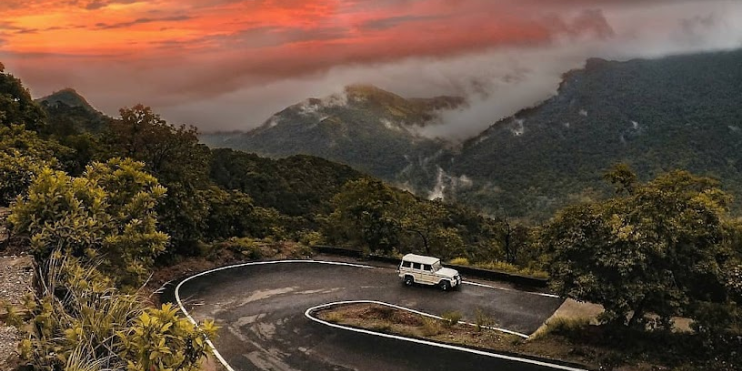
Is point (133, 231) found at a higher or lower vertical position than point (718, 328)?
higher

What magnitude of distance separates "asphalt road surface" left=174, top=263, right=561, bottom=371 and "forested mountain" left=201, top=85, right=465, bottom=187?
3639 inches

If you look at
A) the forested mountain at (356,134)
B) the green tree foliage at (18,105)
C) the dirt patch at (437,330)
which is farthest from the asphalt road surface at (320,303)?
the forested mountain at (356,134)

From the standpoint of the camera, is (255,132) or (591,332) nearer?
(591,332)

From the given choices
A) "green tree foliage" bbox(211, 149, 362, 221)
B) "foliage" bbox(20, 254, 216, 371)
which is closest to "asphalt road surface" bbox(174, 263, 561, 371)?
"foliage" bbox(20, 254, 216, 371)

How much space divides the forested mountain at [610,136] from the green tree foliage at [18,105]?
63.9 m

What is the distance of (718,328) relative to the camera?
1455 cm

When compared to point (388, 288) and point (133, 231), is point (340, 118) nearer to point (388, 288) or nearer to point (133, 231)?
point (388, 288)

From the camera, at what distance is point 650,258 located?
594 inches

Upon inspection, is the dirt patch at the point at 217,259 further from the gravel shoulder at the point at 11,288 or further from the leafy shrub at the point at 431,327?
the leafy shrub at the point at 431,327

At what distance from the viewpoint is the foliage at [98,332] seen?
25.4 feet

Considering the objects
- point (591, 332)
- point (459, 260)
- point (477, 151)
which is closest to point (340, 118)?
point (477, 151)

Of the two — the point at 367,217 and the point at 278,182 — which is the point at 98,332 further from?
the point at 278,182

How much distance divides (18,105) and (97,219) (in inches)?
1212

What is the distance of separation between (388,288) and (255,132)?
504ft
